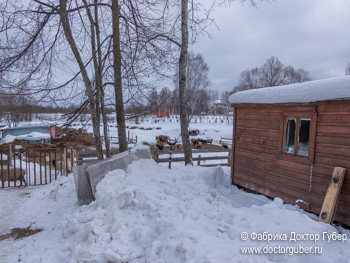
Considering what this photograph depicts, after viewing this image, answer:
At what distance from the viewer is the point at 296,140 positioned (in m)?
5.25

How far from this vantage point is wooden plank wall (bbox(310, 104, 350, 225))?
4.27 m

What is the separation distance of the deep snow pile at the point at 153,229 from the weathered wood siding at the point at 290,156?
1360 mm

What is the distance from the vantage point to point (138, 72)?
7.11m

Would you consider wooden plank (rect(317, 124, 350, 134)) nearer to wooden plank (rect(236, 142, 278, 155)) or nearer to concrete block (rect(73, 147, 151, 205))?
wooden plank (rect(236, 142, 278, 155))

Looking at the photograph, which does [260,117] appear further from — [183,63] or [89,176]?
[89,176]

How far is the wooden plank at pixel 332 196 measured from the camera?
405 centimetres

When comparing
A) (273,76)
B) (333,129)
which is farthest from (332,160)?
(273,76)

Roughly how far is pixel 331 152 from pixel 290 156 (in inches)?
38.0

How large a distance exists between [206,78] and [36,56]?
25.6 meters

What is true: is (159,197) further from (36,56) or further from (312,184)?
(36,56)

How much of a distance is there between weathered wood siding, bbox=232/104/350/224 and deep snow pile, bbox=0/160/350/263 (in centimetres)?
136

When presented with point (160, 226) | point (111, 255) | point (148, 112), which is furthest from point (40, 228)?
point (148, 112)

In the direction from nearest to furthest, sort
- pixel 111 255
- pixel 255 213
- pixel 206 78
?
pixel 111 255 < pixel 255 213 < pixel 206 78

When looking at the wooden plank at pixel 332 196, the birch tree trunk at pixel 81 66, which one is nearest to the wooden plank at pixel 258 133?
the wooden plank at pixel 332 196
